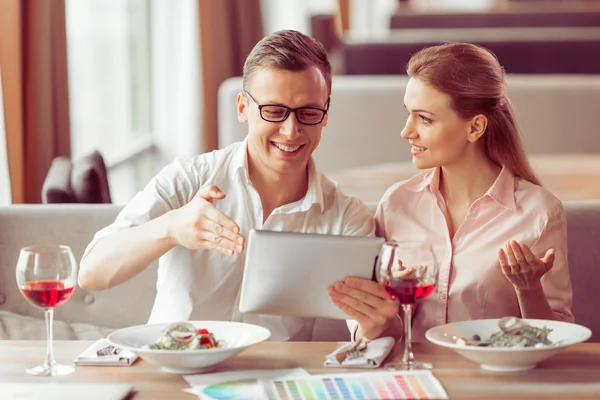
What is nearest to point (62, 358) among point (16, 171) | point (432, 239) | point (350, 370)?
point (350, 370)

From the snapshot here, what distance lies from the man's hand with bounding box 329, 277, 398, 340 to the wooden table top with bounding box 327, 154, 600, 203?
118 cm

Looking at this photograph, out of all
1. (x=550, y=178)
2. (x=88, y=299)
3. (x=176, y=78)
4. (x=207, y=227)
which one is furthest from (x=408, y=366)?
(x=176, y=78)

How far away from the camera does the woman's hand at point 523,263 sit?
1923 millimetres

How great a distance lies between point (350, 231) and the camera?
88.4 inches

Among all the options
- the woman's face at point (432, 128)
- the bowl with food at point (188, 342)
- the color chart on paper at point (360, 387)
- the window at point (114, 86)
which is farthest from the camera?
the window at point (114, 86)

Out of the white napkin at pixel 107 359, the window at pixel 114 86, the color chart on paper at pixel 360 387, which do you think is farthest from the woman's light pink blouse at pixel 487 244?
the window at pixel 114 86

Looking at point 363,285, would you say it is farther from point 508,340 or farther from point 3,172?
point 3,172

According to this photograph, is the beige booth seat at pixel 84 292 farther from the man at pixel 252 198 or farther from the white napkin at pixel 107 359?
the white napkin at pixel 107 359

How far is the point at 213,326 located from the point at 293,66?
606mm

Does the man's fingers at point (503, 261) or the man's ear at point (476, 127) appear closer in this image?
the man's fingers at point (503, 261)

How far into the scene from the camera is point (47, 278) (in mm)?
1709

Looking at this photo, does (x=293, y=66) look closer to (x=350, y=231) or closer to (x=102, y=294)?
(x=350, y=231)

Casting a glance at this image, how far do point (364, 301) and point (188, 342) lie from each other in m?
0.33

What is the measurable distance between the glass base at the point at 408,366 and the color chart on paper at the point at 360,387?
0.15 ft
